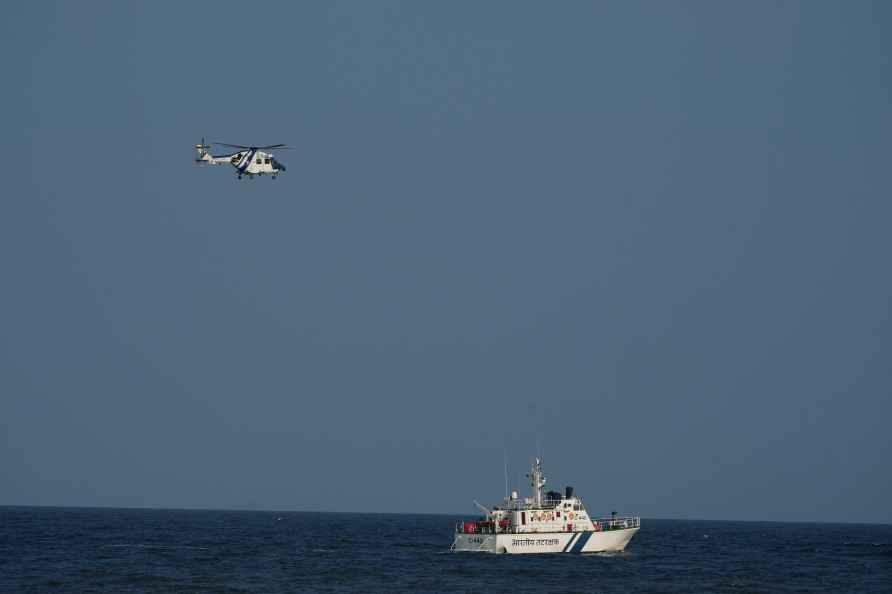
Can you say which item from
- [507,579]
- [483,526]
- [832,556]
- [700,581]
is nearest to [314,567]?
[483,526]

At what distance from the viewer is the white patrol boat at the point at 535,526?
303 ft

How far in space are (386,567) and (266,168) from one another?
35.3 meters

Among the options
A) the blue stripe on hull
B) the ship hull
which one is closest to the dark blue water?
the blue stripe on hull

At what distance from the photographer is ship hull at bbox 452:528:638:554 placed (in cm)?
9231

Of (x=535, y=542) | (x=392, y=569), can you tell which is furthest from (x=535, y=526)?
(x=392, y=569)

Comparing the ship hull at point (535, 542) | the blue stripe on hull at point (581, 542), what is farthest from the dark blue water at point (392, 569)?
the ship hull at point (535, 542)

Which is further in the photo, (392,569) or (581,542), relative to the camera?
(392,569)

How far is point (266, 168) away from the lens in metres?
104

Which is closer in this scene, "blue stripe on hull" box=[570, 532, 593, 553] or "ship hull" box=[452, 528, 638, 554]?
"ship hull" box=[452, 528, 638, 554]

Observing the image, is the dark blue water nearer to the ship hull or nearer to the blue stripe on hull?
the blue stripe on hull

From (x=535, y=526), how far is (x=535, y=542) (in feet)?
4.08

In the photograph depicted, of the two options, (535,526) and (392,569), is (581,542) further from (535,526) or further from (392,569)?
(392,569)

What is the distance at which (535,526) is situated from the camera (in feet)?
304

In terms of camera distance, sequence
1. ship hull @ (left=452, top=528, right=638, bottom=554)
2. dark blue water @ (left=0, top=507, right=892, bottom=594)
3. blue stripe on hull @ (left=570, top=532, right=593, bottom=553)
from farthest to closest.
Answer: blue stripe on hull @ (left=570, top=532, right=593, bottom=553) < ship hull @ (left=452, top=528, right=638, bottom=554) < dark blue water @ (left=0, top=507, right=892, bottom=594)
